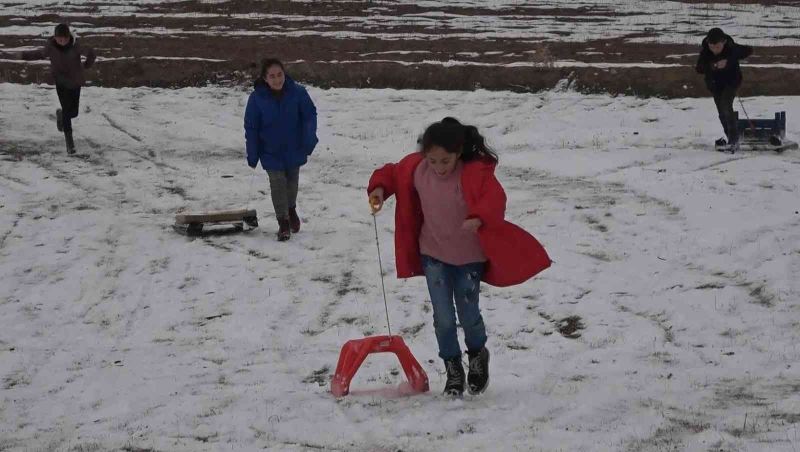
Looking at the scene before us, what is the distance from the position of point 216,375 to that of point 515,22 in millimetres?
37313

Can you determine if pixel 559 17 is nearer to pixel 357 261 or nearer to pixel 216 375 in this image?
pixel 357 261

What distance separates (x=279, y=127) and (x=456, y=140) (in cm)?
610

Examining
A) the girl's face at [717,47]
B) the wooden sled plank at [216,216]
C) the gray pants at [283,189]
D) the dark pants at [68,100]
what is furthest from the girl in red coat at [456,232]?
the dark pants at [68,100]

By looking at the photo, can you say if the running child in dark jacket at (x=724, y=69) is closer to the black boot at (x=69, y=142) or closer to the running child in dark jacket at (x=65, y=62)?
the running child in dark jacket at (x=65, y=62)

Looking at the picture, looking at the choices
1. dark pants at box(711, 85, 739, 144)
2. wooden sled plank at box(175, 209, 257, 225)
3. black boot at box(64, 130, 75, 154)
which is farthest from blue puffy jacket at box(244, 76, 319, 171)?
black boot at box(64, 130, 75, 154)

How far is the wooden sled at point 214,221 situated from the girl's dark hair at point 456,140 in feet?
22.4

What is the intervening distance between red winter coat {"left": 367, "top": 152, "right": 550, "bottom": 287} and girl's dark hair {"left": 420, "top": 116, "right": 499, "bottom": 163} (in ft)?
0.21

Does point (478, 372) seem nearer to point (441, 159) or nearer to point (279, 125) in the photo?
point (441, 159)

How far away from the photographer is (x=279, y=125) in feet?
40.1

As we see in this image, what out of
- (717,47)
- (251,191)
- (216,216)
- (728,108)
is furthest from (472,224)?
(728,108)

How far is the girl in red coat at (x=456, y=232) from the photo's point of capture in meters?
6.51

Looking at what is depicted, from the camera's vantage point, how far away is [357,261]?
1176 centimetres

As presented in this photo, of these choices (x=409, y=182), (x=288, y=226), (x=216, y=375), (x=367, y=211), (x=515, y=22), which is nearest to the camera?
(x=409, y=182)

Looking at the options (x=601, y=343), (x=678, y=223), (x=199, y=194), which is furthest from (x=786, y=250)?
(x=199, y=194)
